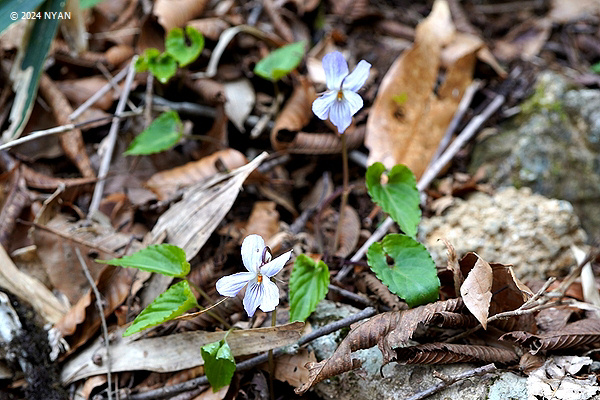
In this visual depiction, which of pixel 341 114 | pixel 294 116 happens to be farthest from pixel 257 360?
pixel 294 116

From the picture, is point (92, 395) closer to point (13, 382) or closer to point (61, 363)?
point (61, 363)

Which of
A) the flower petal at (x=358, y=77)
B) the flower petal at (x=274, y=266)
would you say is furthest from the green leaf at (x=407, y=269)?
the flower petal at (x=358, y=77)

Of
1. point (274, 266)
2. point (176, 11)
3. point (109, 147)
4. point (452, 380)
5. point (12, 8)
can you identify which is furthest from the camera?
point (176, 11)

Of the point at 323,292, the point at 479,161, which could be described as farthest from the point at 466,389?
the point at 479,161

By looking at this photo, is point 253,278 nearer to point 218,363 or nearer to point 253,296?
point 253,296

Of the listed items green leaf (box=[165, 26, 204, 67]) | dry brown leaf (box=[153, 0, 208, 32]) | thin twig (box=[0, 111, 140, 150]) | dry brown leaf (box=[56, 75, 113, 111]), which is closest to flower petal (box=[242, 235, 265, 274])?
thin twig (box=[0, 111, 140, 150])

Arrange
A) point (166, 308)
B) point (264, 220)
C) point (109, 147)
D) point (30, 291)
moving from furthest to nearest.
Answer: point (109, 147), point (264, 220), point (30, 291), point (166, 308)
